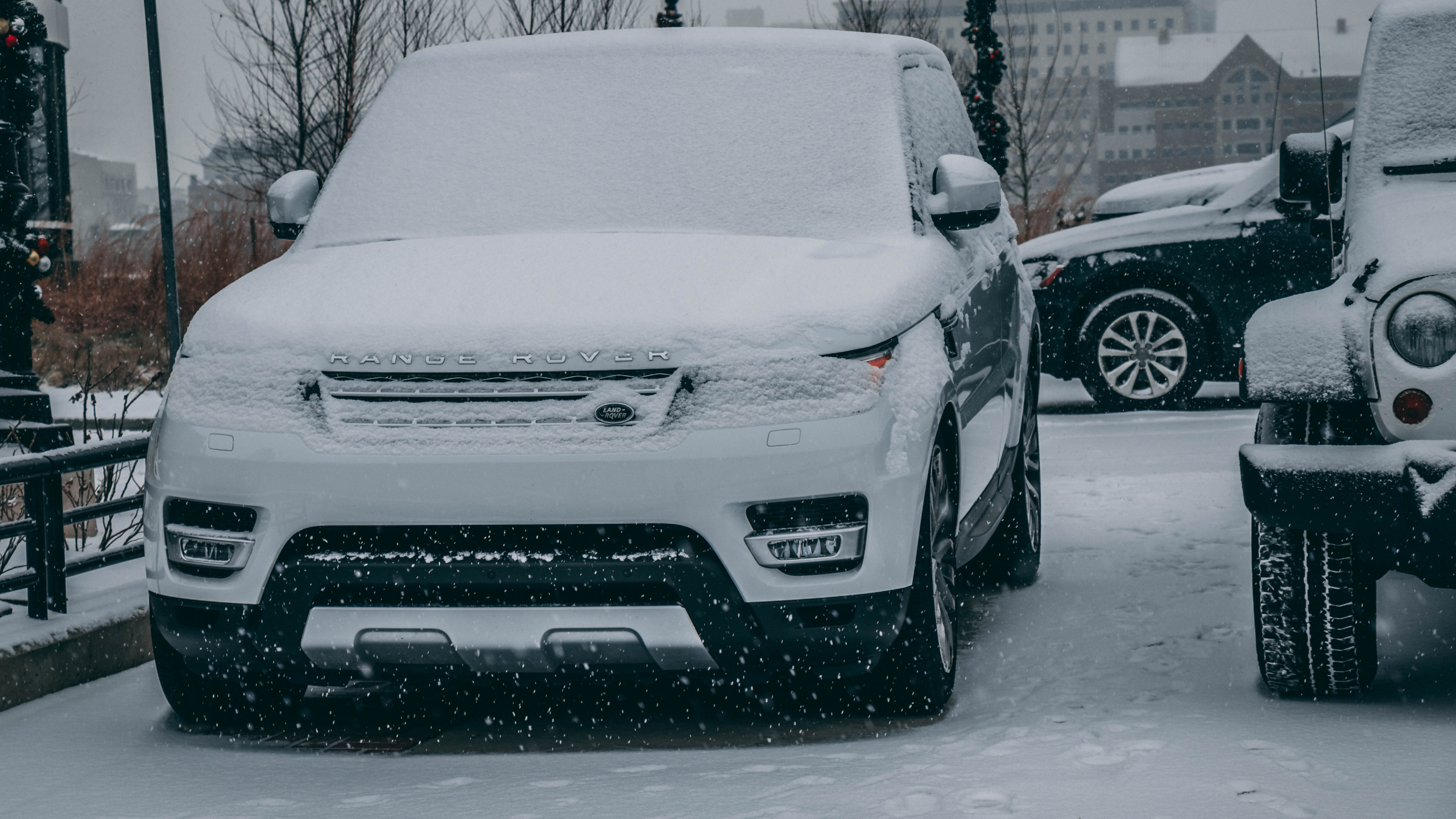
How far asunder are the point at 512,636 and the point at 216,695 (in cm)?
107

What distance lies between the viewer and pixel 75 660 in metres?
5.41

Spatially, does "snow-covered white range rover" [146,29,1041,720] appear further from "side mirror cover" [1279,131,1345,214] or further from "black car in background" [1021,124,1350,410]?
"black car in background" [1021,124,1350,410]

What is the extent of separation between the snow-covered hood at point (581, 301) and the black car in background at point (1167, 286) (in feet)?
23.9

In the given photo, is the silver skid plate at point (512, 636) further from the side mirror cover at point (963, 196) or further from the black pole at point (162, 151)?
the black pole at point (162, 151)

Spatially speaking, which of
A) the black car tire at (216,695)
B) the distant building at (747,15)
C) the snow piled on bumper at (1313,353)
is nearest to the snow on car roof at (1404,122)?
the snow piled on bumper at (1313,353)

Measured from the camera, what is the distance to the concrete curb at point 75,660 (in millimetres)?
5102

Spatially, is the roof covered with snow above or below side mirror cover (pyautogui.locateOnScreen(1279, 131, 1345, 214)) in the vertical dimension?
above

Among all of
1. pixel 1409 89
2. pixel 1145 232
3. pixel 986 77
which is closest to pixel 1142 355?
pixel 1145 232

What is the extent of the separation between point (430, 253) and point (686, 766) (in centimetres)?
156

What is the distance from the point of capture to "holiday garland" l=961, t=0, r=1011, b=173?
840 inches

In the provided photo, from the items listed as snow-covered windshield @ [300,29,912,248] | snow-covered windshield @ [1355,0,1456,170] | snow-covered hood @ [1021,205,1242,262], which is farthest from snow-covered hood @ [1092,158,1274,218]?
snow-covered windshield @ [300,29,912,248]

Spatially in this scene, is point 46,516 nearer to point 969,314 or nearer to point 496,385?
point 496,385

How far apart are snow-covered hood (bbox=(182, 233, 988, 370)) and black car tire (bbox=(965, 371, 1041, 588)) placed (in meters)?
1.84

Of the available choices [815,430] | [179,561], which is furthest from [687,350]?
[179,561]
